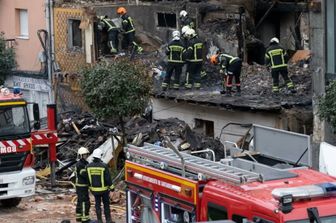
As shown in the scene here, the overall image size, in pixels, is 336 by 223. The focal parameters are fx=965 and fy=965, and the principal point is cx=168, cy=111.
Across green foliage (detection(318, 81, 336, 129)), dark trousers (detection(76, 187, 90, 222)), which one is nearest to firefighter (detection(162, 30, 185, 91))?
green foliage (detection(318, 81, 336, 129))

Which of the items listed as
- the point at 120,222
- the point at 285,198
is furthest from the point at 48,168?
the point at 285,198

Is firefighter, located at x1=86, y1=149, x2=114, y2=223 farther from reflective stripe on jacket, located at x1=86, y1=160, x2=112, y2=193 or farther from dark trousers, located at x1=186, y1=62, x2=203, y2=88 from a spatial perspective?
dark trousers, located at x1=186, y1=62, x2=203, y2=88

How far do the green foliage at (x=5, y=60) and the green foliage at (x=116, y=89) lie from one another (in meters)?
9.92

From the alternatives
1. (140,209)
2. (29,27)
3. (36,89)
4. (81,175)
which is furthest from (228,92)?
(140,209)

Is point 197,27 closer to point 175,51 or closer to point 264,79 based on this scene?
point 175,51

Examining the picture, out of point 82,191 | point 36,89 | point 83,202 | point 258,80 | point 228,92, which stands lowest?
point 83,202

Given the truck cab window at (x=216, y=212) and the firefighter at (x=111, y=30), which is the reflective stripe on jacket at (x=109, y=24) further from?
the truck cab window at (x=216, y=212)

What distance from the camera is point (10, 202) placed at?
20344 mm

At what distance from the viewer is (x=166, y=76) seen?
2562cm

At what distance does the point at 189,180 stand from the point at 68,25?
18.4m

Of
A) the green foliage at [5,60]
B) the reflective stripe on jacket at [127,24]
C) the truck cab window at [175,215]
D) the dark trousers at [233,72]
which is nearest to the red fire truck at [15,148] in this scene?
the dark trousers at [233,72]

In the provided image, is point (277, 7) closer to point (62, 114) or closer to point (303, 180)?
point (62, 114)

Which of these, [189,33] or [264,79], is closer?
[264,79]

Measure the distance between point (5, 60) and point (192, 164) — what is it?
66.8 ft
